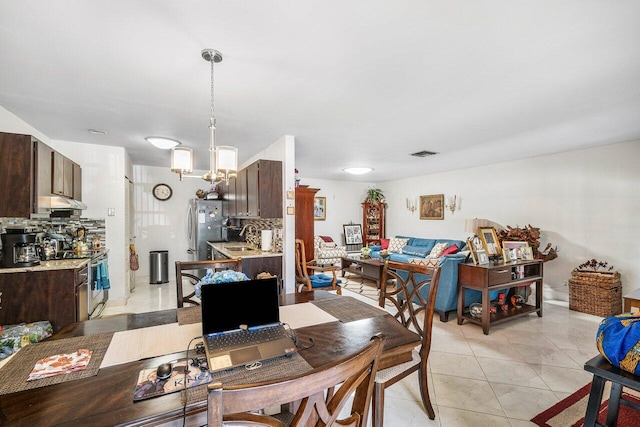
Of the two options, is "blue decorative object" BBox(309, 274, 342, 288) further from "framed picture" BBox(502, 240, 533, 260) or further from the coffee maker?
the coffee maker

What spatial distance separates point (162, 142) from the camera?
4.01 m

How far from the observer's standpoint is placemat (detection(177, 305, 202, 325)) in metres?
1.52

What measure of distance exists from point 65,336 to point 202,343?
2.33 ft

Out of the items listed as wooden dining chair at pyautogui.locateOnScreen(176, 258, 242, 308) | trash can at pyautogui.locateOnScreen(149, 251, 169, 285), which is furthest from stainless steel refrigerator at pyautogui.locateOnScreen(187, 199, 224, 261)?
wooden dining chair at pyautogui.locateOnScreen(176, 258, 242, 308)

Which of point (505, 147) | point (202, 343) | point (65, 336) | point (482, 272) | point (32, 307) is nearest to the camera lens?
point (202, 343)

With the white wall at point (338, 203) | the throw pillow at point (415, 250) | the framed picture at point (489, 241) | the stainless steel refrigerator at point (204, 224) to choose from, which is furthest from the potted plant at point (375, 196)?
the framed picture at point (489, 241)

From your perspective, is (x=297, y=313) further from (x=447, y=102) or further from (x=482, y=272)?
(x=482, y=272)

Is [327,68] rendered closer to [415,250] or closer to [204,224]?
[204,224]

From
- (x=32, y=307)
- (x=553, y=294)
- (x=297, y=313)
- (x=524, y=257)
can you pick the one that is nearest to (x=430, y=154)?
(x=524, y=257)

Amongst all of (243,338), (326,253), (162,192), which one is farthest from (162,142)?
(326,253)

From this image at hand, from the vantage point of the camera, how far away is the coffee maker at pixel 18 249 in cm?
268

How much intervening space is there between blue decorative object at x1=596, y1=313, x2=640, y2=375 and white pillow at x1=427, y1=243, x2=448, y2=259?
4645 millimetres

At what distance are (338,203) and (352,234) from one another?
1.03 metres

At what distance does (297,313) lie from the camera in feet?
5.44
